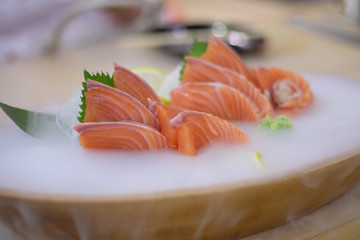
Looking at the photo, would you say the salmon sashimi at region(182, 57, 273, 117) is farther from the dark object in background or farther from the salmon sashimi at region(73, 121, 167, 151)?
the dark object in background

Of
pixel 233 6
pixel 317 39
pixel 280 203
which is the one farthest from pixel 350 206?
pixel 233 6

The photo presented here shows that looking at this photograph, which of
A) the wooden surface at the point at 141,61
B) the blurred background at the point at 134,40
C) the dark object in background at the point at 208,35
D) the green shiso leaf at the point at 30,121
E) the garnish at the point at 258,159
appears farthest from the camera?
the dark object in background at the point at 208,35

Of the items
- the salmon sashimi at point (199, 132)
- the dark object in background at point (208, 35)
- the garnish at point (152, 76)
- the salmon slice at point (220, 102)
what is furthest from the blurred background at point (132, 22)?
the salmon sashimi at point (199, 132)

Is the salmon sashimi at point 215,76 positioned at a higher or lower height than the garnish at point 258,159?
higher

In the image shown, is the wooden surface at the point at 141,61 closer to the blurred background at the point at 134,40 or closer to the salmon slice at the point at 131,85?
the blurred background at the point at 134,40

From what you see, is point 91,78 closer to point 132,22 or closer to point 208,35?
point 208,35

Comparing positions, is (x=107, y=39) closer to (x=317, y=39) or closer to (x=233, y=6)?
(x=317, y=39)
